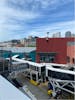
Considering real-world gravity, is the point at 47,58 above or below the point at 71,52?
below

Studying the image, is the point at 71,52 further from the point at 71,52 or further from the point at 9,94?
the point at 9,94

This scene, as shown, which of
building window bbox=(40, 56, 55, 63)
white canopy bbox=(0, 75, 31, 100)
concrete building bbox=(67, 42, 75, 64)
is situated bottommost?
Answer: building window bbox=(40, 56, 55, 63)

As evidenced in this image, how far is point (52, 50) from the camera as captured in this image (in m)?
20.5

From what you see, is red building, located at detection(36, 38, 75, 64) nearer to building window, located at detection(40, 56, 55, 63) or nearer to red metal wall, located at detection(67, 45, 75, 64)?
building window, located at detection(40, 56, 55, 63)

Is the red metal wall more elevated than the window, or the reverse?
the red metal wall

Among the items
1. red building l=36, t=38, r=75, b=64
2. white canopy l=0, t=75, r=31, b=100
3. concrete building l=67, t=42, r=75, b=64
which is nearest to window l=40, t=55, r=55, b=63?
red building l=36, t=38, r=75, b=64

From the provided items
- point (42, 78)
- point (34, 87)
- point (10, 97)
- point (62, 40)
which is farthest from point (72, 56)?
point (10, 97)

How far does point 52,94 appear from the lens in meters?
12.5

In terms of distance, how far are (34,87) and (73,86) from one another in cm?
378

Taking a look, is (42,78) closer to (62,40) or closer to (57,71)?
(57,71)

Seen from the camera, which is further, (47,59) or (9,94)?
(47,59)

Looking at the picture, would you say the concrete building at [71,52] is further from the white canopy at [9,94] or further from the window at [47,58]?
the white canopy at [9,94]

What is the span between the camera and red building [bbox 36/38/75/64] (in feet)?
65.6

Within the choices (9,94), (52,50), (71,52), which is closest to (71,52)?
(71,52)
